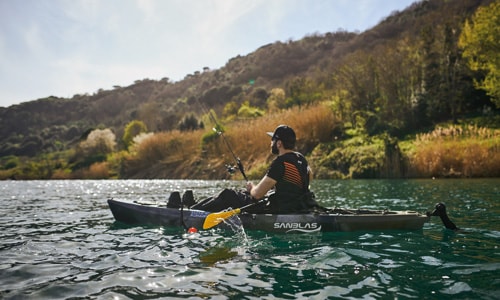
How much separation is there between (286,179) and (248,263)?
7.45ft

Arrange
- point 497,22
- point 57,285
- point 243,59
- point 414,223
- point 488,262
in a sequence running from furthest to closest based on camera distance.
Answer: point 243,59 < point 497,22 < point 414,223 < point 488,262 < point 57,285

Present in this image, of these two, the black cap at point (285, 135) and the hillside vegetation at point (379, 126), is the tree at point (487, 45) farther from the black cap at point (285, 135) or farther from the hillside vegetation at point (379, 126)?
the black cap at point (285, 135)

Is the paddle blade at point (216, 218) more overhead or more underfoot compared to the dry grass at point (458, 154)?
more underfoot

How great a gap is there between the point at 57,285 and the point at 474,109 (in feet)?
92.4

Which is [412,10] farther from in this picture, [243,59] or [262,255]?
[262,255]

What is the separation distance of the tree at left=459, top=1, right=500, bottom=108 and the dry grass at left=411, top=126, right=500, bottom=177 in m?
5.26

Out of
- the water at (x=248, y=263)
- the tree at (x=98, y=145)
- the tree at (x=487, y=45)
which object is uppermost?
the tree at (x=487, y=45)

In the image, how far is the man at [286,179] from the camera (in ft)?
21.7

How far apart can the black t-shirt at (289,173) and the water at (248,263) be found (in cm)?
90

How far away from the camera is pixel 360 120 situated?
26047 mm

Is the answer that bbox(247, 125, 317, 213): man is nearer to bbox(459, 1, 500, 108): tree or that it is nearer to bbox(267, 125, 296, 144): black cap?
bbox(267, 125, 296, 144): black cap

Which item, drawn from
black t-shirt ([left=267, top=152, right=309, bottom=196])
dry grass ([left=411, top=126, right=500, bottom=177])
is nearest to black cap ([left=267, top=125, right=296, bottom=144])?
black t-shirt ([left=267, top=152, right=309, bottom=196])

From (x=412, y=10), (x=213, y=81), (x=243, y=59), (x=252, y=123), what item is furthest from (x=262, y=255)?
(x=243, y=59)

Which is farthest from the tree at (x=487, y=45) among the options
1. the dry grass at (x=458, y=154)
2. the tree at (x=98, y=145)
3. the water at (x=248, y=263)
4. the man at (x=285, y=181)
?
the tree at (x=98, y=145)
